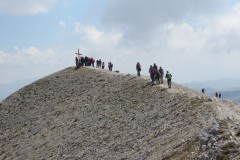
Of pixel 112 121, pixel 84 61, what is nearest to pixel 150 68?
pixel 112 121

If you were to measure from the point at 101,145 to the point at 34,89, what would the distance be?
39.0 meters

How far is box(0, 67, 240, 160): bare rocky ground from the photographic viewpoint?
28.9 meters

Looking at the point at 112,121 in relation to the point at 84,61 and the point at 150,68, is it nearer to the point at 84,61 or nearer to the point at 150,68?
the point at 150,68

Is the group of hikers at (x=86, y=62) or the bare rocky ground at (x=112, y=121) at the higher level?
the group of hikers at (x=86, y=62)

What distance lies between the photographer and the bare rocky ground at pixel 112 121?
2891cm

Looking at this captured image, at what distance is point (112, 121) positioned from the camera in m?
47.6

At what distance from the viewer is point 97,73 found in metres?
71.1

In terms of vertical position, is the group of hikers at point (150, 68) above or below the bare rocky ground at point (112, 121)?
above

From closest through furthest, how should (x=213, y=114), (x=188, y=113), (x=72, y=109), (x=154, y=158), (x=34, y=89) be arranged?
(x=154, y=158) → (x=213, y=114) → (x=188, y=113) → (x=72, y=109) → (x=34, y=89)

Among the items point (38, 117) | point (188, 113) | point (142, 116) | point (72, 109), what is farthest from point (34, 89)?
point (188, 113)

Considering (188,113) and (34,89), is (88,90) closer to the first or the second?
(34,89)

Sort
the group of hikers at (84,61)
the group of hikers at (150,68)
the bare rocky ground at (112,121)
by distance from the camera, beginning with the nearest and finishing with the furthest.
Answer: the bare rocky ground at (112,121) < the group of hikers at (150,68) < the group of hikers at (84,61)

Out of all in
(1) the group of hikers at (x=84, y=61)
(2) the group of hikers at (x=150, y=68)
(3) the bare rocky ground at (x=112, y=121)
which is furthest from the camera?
(1) the group of hikers at (x=84, y=61)

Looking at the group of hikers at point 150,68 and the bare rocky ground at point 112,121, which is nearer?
the bare rocky ground at point 112,121
